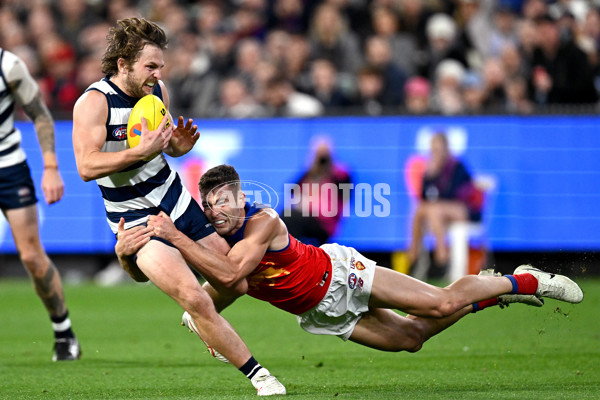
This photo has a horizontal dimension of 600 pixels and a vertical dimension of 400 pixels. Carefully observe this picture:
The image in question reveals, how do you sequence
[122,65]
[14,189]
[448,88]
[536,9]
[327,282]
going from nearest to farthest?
[122,65] < [327,282] < [14,189] < [448,88] < [536,9]

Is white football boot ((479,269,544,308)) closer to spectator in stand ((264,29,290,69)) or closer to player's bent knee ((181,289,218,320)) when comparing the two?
player's bent knee ((181,289,218,320))

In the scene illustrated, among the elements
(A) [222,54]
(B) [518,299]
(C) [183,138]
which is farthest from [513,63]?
(C) [183,138]

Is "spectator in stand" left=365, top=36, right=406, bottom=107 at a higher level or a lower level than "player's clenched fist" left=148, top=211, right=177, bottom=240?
higher

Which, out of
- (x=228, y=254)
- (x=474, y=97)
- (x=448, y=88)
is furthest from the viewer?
(x=448, y=88)

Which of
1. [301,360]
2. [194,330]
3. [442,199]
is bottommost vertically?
[301,360]

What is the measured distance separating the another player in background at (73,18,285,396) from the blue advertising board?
23.3ft

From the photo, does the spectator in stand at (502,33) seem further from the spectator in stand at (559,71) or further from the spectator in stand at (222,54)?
the spectator in stand at (222,54)

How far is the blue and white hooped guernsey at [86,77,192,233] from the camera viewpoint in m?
6.34

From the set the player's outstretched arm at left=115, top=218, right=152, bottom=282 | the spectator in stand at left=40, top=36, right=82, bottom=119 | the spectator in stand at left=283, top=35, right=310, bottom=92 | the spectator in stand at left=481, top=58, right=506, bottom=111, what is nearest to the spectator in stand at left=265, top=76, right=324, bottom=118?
the spectator in stand at left=283, top=35, right=310, bottom=92

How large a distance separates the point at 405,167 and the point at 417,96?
1.11m

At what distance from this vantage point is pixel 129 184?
644 centimetres

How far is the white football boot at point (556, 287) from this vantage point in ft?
23.2

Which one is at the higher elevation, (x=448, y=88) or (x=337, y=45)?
(x=337, y=45)

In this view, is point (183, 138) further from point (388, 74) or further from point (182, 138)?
point (388, 74)
